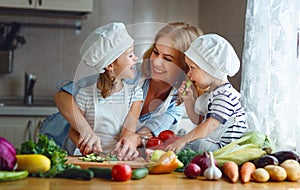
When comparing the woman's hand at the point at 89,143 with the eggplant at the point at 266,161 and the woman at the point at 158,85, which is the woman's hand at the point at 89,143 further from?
the eggplant at the point at 266,161

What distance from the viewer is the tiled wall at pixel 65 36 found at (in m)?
3.48

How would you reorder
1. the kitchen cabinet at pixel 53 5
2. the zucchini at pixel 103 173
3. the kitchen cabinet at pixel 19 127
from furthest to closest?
the kitchen cabinet at pixel 53 5, the kitchen cabinet at pixel 19 127, the zucchini at pixel 103 173

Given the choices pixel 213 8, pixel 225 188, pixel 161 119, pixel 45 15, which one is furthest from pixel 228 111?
pixel 45 15

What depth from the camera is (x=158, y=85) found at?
5.50 feet

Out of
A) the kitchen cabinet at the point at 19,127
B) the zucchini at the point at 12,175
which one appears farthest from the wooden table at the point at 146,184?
the kitchen cabinet at the point at 19,127

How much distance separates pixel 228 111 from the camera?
163cm

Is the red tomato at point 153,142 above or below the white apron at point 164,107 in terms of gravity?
below

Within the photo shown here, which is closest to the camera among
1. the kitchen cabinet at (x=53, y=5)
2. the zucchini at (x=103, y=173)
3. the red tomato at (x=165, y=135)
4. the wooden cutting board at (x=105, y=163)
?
the zucchini at (x=103, y=173)

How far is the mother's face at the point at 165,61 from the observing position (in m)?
1.62

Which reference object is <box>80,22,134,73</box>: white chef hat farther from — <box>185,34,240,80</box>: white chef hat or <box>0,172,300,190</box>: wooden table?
<box>0,172,300,190</box>: wooden table

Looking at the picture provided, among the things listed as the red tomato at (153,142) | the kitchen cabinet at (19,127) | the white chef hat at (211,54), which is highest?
the white chef hat at (211,54)

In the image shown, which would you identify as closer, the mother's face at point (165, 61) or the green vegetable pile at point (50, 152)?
the green vegetable pile at point (50, 152)

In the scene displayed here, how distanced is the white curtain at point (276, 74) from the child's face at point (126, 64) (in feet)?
2.15

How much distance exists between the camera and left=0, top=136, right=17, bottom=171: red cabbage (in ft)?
4.44
